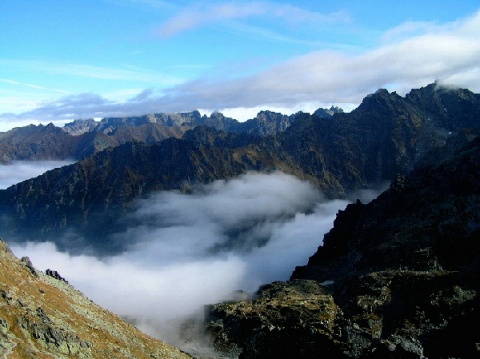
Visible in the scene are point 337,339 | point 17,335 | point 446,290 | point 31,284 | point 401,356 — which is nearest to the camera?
point 401,356

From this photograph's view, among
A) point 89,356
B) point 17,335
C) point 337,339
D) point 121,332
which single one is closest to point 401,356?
point 337,339

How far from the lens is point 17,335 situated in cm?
9138

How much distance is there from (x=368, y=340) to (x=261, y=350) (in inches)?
988

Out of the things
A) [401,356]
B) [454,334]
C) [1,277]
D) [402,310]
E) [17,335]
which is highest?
[1,277]

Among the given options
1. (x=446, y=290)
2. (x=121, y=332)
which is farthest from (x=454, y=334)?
(x=121, y=332)

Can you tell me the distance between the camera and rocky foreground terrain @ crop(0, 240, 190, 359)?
9212cm

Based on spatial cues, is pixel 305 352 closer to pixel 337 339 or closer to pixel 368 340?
pixel 337 339

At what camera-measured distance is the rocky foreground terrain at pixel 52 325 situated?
92125mm

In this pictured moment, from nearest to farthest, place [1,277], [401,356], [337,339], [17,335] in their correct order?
[401,356] → [17,335] → [337,339] → [1,277]

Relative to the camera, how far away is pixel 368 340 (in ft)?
331

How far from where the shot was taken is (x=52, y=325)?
100500 millimetres

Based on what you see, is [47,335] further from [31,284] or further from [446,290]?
[446,290]

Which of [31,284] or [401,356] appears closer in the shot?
[401,356]

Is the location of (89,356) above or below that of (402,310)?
above
